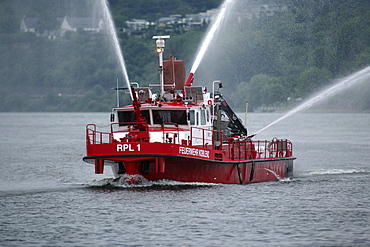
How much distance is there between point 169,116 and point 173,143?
2.62 metres

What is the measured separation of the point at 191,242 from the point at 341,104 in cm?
13136

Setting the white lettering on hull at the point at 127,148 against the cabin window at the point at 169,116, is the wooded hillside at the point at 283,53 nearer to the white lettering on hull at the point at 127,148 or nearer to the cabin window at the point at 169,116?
the cabin window at the point at 169,116

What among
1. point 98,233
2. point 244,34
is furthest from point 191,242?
point 244,34

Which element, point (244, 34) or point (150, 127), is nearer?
point (150, 127)

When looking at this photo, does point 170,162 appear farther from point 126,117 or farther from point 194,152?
point 126,117

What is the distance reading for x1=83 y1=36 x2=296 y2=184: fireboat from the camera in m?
30.2

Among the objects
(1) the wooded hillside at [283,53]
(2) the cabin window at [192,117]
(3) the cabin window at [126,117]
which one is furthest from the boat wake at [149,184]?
(1) the wooded hillside at [283,53]

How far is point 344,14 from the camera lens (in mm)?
129375

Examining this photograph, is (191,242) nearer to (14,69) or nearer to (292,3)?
(292,3)

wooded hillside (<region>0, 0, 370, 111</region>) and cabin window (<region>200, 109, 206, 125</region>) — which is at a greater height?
wooded hillside (<region>0, 0, 370, 111</region>)

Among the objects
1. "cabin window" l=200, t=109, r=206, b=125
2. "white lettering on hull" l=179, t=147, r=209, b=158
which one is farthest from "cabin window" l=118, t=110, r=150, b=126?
"white lettering on hull" l=179, t=147, r=209, b=158

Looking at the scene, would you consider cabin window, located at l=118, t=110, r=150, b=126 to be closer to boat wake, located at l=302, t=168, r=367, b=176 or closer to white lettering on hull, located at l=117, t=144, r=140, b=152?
white lettering on hull, located at l=117, t=144, r=140, b=152

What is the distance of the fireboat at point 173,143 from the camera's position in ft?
99.1

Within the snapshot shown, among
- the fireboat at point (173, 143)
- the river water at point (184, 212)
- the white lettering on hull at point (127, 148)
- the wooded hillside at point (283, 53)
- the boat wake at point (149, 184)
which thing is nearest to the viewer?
the river water at point (184, 212)
